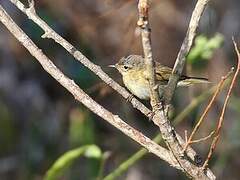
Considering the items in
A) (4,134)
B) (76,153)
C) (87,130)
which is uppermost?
(4,134)

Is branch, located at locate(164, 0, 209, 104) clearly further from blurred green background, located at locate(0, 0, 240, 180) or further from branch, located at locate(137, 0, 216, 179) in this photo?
blurred green background, located at locate(0, 0, 240, 180)

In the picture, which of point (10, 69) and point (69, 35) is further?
point (10, 69)

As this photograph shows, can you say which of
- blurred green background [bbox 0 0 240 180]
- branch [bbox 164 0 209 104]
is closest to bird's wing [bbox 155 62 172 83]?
branch [bbox 164 0 209 104]

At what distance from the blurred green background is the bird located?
1.13 meters

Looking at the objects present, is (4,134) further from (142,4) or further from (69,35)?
(142,4)

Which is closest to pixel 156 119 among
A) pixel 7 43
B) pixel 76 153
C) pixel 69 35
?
pixel 76 153

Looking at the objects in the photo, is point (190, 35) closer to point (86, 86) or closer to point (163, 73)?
point (163, 73)

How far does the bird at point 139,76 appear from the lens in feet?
13.6

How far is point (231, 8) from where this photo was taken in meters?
7.63

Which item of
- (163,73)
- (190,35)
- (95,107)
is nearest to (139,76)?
(163,73)

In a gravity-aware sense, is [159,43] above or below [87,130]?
above

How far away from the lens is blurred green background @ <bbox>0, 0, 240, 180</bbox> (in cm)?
617

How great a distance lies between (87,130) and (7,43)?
2556mm

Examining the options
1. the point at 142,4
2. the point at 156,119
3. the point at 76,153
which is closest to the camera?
the point at 142,4
